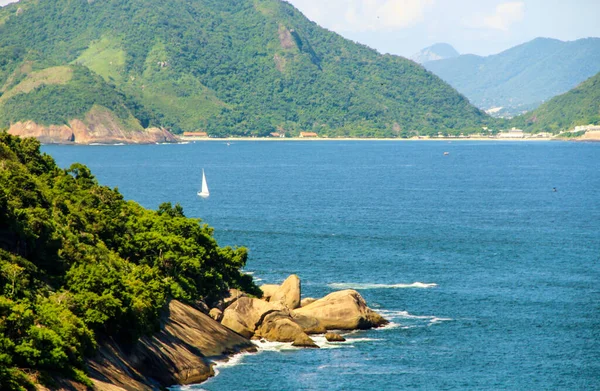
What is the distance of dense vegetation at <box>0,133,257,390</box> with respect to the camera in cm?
5431

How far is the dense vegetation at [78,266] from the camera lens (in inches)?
2138

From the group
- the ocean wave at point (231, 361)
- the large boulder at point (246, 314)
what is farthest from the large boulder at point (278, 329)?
the ocean wave at point (231, 361)

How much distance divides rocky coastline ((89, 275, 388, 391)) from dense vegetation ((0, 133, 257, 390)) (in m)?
1.44

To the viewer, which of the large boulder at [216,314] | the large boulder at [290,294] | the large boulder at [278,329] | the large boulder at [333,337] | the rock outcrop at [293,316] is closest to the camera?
the large boulder at [278,329]

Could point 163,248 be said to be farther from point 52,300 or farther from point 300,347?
point 52,300

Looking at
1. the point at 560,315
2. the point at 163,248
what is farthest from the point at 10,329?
the point at 560,315

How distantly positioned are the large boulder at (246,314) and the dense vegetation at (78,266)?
9.58ft

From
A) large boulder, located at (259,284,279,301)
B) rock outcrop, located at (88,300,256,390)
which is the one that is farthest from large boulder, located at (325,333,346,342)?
large boulder, located at (259,284,279,301)

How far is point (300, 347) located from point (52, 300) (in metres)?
21.7

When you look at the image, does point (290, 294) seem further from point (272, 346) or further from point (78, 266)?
point (78, 266)

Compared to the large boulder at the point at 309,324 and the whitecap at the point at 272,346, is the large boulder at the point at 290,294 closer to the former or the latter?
the large boulder at the point at 309,324

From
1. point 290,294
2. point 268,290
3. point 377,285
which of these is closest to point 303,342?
point 290,294

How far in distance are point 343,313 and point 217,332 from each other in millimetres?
12113

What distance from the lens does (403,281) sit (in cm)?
9994
